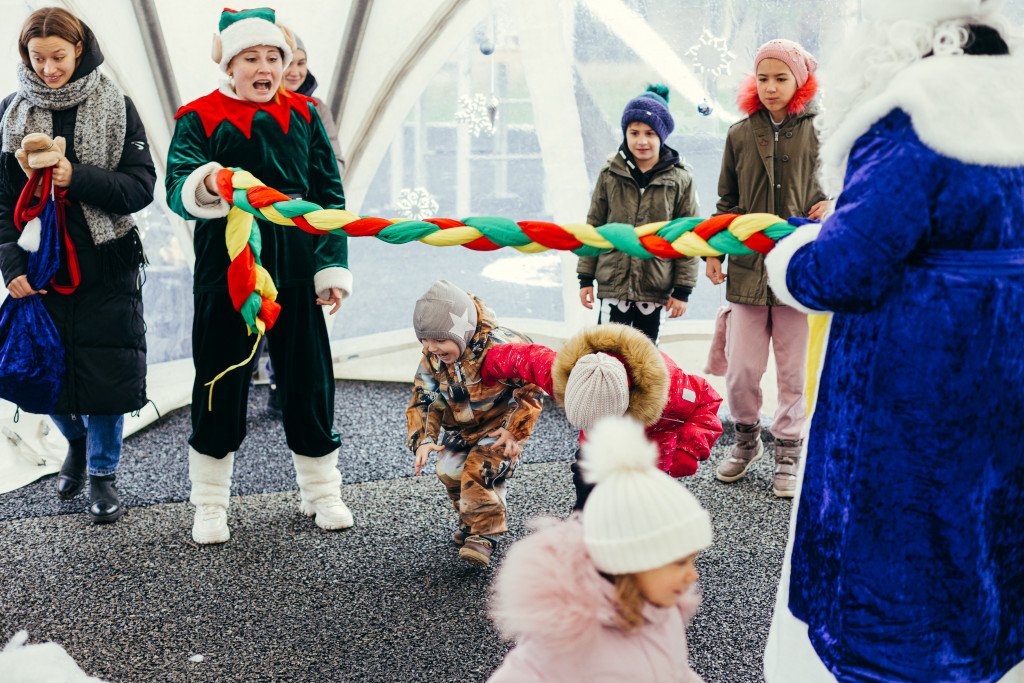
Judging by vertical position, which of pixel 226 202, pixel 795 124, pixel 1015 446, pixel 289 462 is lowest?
pixel 289 462

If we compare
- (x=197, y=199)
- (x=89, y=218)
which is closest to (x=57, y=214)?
(x=89, y=218)

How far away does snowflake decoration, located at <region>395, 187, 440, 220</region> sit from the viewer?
423 centimetres

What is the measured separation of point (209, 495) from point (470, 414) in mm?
809

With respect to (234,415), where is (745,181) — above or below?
above

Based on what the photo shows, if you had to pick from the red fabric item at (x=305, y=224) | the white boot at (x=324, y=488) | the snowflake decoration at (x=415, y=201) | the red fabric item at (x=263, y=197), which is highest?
the red fabric item at (x=263, y=197)

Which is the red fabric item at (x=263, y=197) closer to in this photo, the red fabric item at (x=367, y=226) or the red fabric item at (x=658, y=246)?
the red fabric item at (x=367, y=226)

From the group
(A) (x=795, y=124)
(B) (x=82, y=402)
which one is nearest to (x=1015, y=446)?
(A) (x=795, y=124)

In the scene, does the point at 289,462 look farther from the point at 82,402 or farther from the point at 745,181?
the point at 745,181

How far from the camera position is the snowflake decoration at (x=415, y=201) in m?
4.23

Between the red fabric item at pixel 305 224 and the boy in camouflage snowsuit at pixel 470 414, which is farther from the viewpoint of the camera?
the boy in camouflage snowsuit at pixel 470 414

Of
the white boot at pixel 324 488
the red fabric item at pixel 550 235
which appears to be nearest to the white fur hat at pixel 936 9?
the red fabric item at pixel 550 235

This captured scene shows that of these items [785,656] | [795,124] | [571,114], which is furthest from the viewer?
[571,114]

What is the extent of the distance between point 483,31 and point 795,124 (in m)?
1.46

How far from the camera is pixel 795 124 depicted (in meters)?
2.98
